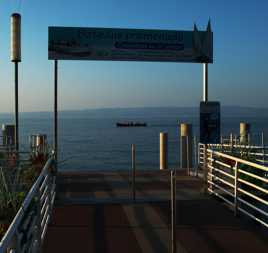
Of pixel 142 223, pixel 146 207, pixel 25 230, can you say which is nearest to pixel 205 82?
pixel 146 207

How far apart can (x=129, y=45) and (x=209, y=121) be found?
255cm

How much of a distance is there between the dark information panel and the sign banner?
4.73ft

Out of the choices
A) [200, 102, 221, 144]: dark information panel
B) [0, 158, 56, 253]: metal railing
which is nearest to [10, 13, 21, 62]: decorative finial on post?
[200, 102, 221, 144]: dark information panel

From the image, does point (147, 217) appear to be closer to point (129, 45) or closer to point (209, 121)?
point (209, 121)

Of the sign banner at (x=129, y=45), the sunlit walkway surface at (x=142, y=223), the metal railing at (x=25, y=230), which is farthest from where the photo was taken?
the sign banner at (x=129, y=45)

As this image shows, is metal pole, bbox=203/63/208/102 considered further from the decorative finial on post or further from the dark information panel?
the decorative finial on post

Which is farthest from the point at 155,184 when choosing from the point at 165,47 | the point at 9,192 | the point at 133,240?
the point at 9,192

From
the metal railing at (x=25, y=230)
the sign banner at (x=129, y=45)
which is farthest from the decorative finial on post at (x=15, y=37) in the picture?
the metal railing at (x=25, y=230)

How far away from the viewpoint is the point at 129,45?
37.5 ft

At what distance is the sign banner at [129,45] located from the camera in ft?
35.9

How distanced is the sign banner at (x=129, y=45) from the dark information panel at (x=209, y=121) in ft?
4.73

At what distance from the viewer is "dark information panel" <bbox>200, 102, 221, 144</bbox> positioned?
34.7 ft

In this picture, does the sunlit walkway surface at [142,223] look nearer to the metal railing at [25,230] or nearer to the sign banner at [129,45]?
the metal railing at [25,230]

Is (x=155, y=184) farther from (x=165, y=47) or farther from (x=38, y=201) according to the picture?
(x=38, y=201)
